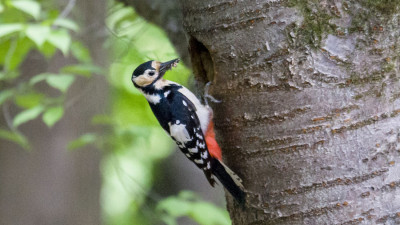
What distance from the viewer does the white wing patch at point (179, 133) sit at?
2.60 m

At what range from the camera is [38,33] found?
98.0 inches

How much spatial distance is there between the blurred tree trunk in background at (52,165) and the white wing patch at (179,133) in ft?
5.81

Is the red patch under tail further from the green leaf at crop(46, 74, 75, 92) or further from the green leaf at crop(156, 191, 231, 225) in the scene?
the green leaf at crop(46, 74, 75, 92)

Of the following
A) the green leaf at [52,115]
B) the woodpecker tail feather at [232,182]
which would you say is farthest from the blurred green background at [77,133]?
the woodpecker tail feather at [232,182]

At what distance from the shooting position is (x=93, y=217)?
4602mm

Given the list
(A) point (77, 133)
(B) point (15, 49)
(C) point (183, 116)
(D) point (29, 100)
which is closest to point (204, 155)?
(C) point (183, 116)

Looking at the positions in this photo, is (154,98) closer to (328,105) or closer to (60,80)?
(60,80)

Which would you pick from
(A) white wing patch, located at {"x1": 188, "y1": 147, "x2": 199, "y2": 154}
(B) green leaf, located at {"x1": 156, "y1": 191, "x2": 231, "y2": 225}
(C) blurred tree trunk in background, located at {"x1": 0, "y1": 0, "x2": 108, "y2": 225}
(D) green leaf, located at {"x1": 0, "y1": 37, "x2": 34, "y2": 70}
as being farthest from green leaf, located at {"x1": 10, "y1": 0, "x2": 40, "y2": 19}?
(C) blurred tree trunk in background, located at {"x1": 0, "y1": 0, "x2": 108, "y2": 225}

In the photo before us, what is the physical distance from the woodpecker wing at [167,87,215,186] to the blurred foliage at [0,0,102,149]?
0.64 m

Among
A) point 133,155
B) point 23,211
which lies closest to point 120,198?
point 133,155

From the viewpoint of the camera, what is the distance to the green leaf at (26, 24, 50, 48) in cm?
245

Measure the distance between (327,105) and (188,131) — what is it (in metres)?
0.98

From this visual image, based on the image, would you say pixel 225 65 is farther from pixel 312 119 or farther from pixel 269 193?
pixel 269 193

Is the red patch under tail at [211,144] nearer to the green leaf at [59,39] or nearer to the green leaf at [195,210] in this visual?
the green leaf at [195,210]
